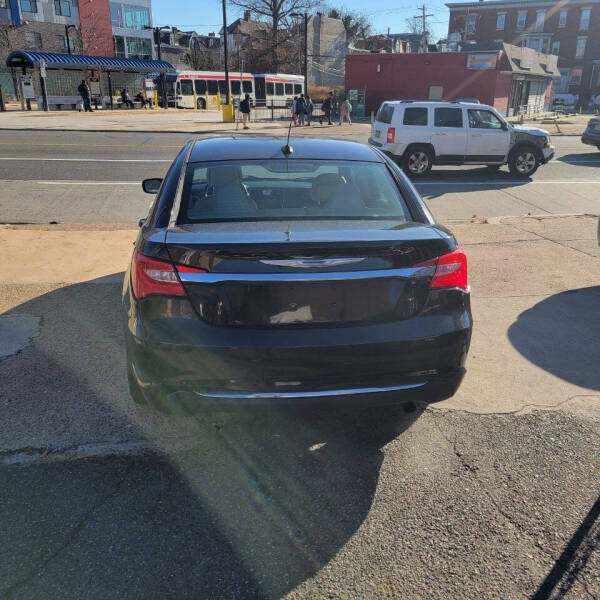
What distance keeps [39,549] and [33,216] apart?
829 cm

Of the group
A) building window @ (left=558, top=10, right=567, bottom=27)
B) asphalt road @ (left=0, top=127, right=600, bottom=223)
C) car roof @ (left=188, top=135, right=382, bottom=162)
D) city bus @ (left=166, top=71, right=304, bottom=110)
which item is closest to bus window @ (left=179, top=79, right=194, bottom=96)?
city bus @ (left=166, top=71, right=304, bottom=110)

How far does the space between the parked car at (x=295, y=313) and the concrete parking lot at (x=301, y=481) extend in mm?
319

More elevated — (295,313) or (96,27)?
(96,27)

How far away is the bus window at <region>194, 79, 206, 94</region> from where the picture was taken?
47.1m

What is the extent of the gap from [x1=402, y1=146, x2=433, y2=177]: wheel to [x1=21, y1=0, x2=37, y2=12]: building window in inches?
2380

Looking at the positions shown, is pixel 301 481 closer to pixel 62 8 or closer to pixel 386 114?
pixel 386 114

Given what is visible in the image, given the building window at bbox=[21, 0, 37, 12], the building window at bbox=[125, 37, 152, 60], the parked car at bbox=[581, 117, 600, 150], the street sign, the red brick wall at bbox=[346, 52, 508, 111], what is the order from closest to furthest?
the parked car at bbox=[581, 117, 600, 150] < the street sign < the red brick wall at bbox=[346, 52, 508, 111] < the building window at bbox=[21, 0, 37, 12] < the building window at bbox=[125, 37, 152, 60]

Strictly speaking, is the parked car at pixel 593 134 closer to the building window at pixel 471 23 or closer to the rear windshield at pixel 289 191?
the rear windshield at pixel 289 191

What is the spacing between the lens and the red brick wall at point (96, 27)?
62.8 metres

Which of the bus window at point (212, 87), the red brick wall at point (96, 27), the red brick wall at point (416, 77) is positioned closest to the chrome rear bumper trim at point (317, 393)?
the red brick wall at point (416, 77)

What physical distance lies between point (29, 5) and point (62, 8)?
3.62m

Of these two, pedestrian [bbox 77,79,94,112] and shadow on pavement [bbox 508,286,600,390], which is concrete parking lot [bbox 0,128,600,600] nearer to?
shadow on pavement [bbox 508,286,600,390]

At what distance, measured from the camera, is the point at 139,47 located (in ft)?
236

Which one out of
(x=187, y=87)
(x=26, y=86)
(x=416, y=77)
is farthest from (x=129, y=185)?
(x=187, y=87)
